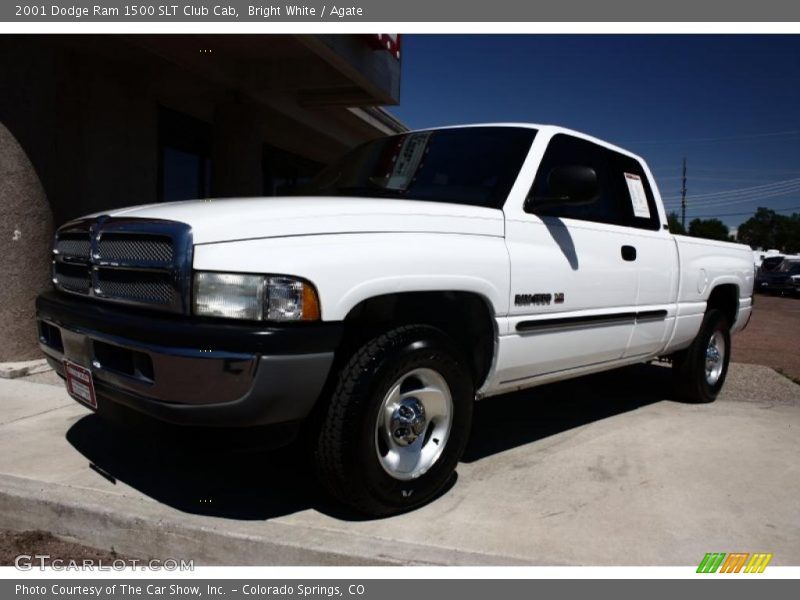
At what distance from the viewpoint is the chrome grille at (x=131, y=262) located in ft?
8.25

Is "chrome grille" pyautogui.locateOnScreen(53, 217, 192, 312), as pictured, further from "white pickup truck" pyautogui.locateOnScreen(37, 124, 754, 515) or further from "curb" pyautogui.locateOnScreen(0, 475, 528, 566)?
"curb" pyautogui.locateOnScreen(0, 475, 528, 566)

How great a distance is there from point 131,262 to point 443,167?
183 cm

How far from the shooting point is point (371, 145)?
4.44 meters

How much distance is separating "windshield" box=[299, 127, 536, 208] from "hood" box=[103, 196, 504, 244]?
304 millimetres

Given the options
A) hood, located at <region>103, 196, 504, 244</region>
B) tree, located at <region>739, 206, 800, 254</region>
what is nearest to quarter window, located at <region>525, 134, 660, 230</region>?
hood, located at <region>103, 196, 504, 244</region>

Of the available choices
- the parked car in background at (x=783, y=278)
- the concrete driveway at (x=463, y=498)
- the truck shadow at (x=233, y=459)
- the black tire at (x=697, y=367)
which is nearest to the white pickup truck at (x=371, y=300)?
the truck shadow at (x=233, y=459)

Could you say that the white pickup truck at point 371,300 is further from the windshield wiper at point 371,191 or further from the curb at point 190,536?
the curb at point 190,536

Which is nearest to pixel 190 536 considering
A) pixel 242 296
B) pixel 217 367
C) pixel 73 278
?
pixel 217 367

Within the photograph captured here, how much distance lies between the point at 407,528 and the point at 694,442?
2425mm

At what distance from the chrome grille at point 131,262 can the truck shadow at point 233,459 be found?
54 cm

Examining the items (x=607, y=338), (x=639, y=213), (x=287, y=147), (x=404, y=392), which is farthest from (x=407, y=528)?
(x=287, y=147)

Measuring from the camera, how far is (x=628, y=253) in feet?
14.0

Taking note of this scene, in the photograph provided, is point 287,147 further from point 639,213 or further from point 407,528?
point 407,528

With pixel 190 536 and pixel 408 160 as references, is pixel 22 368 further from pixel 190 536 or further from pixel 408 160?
pixel 408 160
